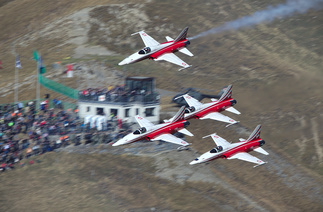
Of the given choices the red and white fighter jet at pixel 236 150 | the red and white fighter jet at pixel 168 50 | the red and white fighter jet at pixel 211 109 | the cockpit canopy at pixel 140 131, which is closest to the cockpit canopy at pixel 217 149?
the red and white fighter jet at pixel 236 150

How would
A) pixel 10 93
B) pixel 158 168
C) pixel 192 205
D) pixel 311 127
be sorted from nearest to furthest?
pixel 192 205 < pixel 158 168 < pixel 311 127 < pixel 10 93

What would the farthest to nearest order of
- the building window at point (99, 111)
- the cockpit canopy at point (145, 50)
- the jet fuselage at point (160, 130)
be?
the building window at point (99, 111) < the cockpit canopy at point (145, 50) < the jet fuselage at point (160, 130)

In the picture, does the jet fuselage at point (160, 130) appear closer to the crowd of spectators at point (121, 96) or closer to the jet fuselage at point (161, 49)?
the jet fuselage at point (161, 49)

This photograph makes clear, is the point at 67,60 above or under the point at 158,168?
above

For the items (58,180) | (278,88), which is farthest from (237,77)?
(58,180)

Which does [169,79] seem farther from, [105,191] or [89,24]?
[105,191]

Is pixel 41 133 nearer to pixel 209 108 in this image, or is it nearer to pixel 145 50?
pixel 145 50

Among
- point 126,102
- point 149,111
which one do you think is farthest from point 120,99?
point 149,111
